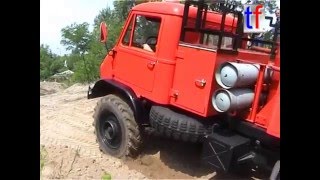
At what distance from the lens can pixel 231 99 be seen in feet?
12.1

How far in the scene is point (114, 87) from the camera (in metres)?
5.09

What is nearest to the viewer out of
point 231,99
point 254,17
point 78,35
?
point 254,17

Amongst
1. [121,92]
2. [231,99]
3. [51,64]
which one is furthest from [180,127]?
[51,64]

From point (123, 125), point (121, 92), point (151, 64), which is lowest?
point (123, 125)

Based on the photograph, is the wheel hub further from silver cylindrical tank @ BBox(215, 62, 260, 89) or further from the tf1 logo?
the tf1 logo

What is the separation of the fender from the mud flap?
3.36ft

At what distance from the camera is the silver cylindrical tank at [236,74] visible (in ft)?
12.0

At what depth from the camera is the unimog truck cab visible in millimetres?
3811

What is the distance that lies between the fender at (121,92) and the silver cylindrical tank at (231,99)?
1.19 metres

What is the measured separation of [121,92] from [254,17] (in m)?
2.16

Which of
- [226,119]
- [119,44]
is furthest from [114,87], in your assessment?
[226,119]

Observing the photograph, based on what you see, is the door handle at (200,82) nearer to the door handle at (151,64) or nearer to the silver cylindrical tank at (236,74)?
the silver cylindrical tank at (236,74)

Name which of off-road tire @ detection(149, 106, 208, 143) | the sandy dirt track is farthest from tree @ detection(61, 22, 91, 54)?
off-road tire @ detection(149, 106, 208, 143)

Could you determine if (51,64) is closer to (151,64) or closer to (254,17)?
(151,64)
